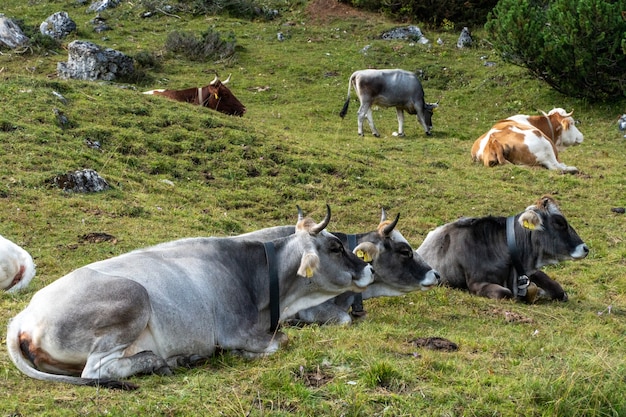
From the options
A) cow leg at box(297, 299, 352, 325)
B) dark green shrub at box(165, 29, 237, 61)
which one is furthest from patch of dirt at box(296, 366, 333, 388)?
dark green shrub at box(165, 29, 237, 61)

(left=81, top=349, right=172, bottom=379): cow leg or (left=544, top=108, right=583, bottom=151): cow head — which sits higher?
(left=81, top=349, right=172, bottom=379): cow leg

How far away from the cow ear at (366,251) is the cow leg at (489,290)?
5.71 feet

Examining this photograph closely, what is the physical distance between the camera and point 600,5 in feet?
69.1

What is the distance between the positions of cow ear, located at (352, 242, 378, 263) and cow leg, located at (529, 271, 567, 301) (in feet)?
7.67

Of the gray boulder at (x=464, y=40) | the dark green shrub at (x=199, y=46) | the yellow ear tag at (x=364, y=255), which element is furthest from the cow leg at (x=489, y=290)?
the gray boulder at (x=464, y=40)

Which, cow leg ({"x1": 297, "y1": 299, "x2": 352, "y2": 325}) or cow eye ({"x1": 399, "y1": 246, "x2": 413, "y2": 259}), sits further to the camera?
cow eye ({"x1": 399, "y1": 246, "x2": 413, "y2": 259})

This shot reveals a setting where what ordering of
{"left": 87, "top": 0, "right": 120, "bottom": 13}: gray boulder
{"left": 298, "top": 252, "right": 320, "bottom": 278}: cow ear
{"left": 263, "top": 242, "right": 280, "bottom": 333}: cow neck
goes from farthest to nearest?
{"left": 87, "top": 0, "right": 120, "bottom": 13}: gray boulder, {"left": 263, "top": 242, "right": 280, "bottom": 333}: cow neck, {"left": 298, "top": 252, "right": 320, "bottom": 278}: cow ear

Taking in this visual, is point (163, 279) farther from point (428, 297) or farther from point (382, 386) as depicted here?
point (428, 297)

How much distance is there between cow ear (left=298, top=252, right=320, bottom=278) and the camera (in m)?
6.92

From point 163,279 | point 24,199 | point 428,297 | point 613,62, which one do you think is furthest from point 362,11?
point 163,279

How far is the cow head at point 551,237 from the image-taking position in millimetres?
9914

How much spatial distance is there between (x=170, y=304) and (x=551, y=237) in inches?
213

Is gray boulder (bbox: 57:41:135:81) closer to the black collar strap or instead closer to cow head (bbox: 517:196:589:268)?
cow head (bbox: 517:196:589:268)

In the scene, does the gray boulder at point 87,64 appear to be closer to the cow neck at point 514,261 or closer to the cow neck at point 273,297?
the cow neck at point 514,261
